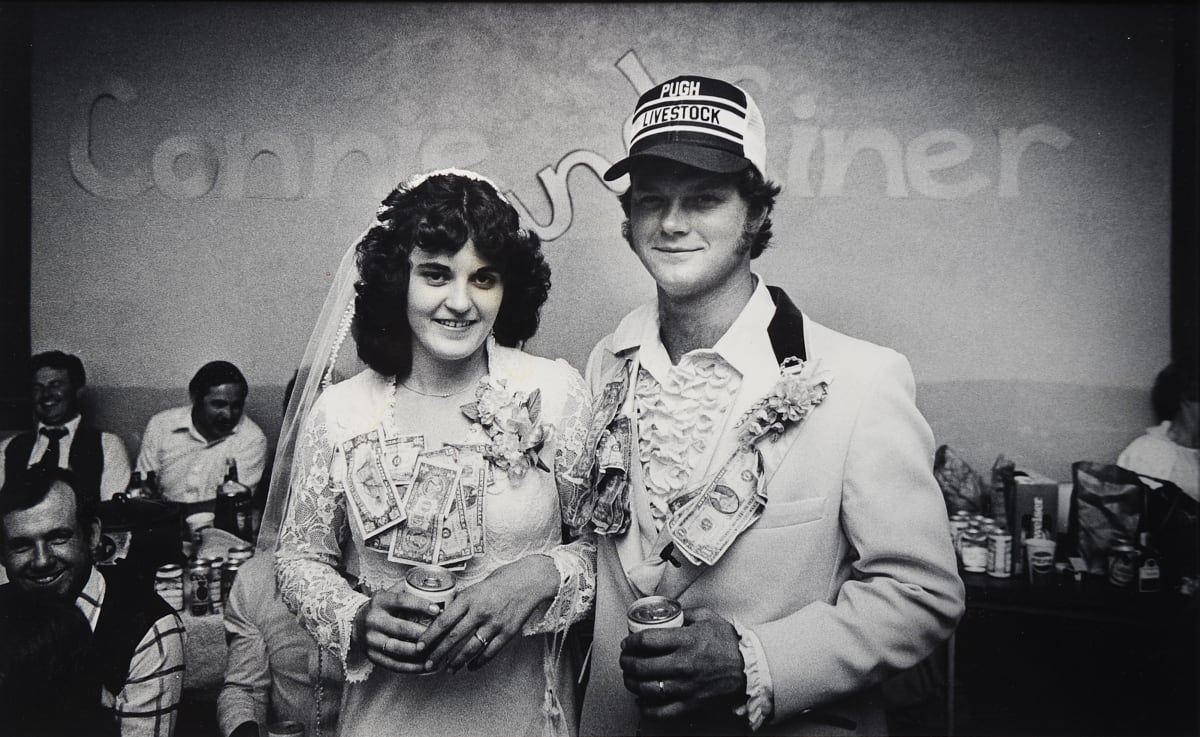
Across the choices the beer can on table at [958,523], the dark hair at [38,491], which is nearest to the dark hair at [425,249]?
the dark hair at [38,491]

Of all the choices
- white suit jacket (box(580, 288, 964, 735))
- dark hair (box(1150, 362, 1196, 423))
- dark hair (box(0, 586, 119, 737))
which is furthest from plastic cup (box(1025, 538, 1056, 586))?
dark hair (box(0, 586, 119, 737))

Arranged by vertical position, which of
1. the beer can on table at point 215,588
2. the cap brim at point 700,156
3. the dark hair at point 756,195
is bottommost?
the beer can on table at point 215,588

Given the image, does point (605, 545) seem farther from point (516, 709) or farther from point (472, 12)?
point (472, 12)

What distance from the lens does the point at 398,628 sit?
5.62 ft

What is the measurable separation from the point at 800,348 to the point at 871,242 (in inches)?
44.7

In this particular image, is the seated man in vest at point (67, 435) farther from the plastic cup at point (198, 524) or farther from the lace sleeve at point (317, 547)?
the lace sleeve at point (317, 547)

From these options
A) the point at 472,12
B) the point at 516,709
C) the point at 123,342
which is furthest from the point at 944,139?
the point at 123,342

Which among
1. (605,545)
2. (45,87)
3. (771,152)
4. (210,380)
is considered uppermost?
(45,87)

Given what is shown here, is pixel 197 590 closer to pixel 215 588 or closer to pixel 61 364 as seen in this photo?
pixel 215 588

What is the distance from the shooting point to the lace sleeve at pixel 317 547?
183 cm

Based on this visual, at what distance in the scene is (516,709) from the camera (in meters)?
2.04

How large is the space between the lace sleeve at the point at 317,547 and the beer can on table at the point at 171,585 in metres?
0.93

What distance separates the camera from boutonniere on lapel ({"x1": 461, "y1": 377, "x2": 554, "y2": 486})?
1972mm

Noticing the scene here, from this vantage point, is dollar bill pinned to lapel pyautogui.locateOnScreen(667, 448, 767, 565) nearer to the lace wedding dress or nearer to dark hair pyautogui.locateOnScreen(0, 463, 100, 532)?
the lace wedding dress
